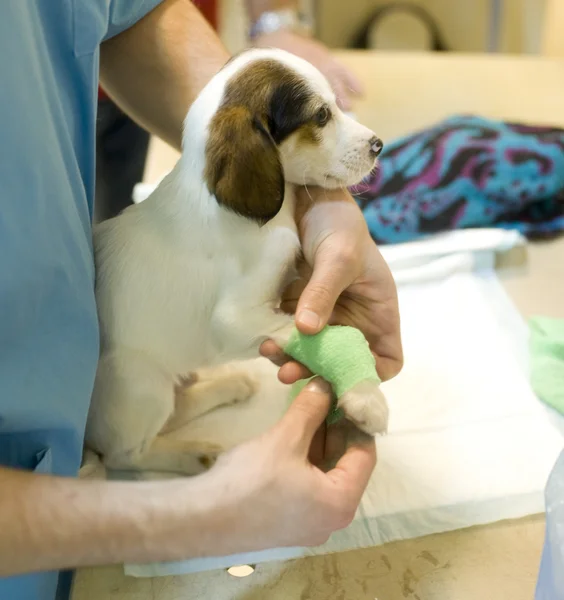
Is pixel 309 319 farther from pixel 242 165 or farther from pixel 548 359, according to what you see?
pixel 548 359

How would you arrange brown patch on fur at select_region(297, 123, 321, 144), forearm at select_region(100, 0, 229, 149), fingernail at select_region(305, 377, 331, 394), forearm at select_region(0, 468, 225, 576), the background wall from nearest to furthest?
forearm at select_region(0, 468, 225, 576)
fingernail at select_region(305, 377, 331, 394)
brown patch on fur at select_region(297, 123, 321, 144)
forearm at select_region(100, 0, 229, 149)
the background wall

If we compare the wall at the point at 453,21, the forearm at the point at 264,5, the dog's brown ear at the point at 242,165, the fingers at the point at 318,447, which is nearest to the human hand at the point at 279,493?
the fingers at the point at 318,447

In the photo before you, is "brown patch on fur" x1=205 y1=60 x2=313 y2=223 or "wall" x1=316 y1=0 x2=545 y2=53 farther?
"wall" x1=316 y1=0 x2=545 y2=53

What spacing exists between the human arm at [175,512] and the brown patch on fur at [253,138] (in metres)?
0.26

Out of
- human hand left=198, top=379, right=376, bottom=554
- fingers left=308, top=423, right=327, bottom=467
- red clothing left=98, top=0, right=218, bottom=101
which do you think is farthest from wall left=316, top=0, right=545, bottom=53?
human hand left=198, top=379, right=376, bottom=554

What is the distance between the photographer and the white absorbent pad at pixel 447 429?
698 mm

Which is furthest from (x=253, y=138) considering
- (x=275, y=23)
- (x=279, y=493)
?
(x=275, y=23)

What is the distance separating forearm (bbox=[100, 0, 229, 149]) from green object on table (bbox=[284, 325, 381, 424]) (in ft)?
1.30

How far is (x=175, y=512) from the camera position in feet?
1.65

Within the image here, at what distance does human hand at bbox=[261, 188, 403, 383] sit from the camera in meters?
0.68

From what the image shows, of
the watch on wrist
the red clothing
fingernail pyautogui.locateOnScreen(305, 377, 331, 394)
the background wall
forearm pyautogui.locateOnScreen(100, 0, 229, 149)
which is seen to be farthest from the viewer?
the background wall

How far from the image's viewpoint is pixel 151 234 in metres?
0.75

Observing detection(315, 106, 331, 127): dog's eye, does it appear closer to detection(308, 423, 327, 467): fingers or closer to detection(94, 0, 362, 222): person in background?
detection(308, 423, 327, 467): fingers

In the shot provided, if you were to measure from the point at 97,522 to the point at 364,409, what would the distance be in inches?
10.1
